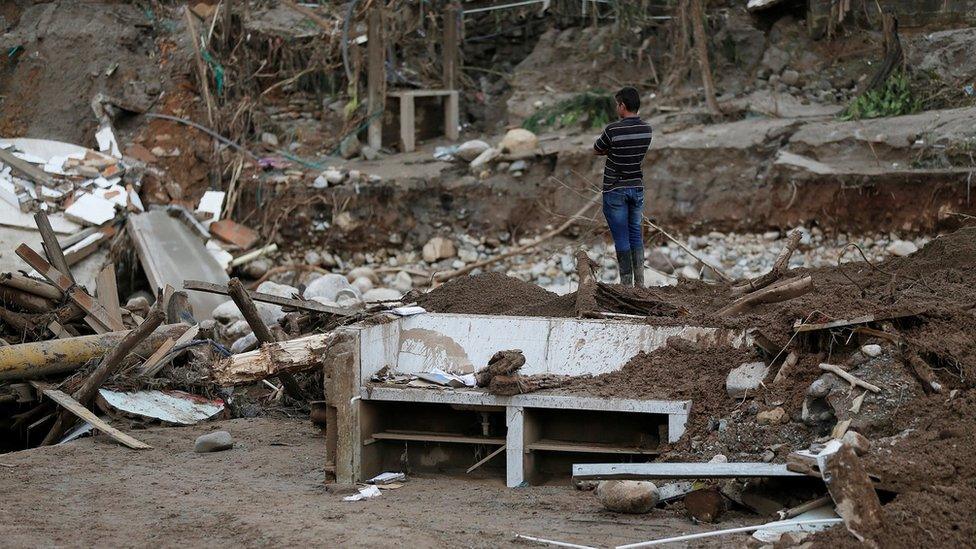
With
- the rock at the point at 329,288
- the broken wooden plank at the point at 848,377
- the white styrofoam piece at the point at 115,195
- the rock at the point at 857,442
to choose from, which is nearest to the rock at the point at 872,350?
the broken wooden plank at the point at 848,377

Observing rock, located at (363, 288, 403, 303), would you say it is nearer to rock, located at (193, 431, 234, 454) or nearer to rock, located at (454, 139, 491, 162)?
rock, located at (454, 139, 491, 162)

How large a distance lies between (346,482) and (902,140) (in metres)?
9.51

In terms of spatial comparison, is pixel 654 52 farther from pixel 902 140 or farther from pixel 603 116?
pixel 902 140

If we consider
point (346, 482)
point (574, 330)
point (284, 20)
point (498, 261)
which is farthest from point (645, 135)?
point (284, 20)

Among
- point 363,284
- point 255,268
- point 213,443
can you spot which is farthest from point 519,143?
point 213,443

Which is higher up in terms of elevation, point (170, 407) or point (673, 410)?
point (673, 410)

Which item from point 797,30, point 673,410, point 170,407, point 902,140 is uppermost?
point 797,30

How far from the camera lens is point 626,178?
10.5 meters

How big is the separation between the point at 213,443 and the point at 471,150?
8.60 meters

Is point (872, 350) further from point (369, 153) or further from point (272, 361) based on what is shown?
point (369, 153)

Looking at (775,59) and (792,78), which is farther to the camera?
(775,59)

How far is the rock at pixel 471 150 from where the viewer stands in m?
16.8

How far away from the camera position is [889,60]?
1587cm

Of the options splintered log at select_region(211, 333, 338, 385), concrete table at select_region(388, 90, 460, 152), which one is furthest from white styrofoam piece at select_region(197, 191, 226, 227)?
splintered log at select_region(211, 333, 338, 385)
